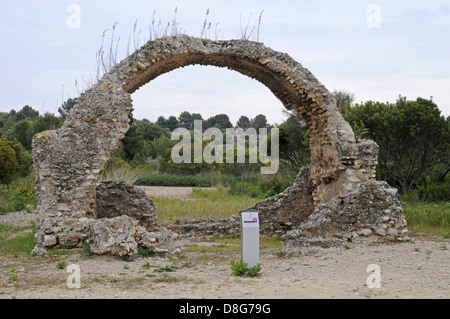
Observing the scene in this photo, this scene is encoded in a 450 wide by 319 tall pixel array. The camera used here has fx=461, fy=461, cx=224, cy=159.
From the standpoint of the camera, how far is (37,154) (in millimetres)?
7941

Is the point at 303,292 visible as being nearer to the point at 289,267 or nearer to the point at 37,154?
the point at 289,267

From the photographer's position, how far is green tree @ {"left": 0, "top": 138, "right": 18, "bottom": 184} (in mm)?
18500

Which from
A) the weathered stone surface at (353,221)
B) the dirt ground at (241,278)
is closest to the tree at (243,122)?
the weathered stone surface at (353,221)

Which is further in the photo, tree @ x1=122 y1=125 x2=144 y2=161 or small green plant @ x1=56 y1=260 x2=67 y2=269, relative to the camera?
tree @ x1=122 y1=125 x2=144 y2=161

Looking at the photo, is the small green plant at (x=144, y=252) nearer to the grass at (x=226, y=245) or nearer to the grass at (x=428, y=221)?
the grass at (x=226, y=245)

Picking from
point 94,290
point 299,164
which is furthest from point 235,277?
point 299,164

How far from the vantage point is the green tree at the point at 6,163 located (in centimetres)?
1850

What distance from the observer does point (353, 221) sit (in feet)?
26.8

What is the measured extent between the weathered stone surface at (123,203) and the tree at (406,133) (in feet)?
29.2

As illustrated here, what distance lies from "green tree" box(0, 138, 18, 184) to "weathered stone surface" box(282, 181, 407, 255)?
14212 millimetres

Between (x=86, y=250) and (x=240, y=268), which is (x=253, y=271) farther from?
(x=86, y=250)

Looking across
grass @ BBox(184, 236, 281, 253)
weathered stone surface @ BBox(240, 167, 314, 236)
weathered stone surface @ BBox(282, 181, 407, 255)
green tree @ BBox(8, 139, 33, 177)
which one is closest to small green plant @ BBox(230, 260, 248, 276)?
weathered stone surface @ BBox(282, 181, 407, 255)

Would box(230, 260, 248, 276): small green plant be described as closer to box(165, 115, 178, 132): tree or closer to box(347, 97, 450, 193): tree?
box(347, 97, 450, 193): tree

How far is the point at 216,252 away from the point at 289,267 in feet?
8.66
